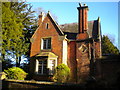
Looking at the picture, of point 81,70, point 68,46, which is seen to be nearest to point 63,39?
point 68,46

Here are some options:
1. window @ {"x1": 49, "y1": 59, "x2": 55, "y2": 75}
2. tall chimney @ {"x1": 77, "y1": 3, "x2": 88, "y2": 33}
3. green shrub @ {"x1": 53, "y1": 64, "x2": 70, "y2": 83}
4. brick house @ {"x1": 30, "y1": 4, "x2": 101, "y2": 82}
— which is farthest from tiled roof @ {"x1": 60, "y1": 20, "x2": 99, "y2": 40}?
green shrub @ {"x1": 53, "y1": 64, "x2": 70, "y2": 83}

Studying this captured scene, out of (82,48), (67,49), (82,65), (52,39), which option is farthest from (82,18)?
(82,65)

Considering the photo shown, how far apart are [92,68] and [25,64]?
1597 cm

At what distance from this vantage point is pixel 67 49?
21.4 m

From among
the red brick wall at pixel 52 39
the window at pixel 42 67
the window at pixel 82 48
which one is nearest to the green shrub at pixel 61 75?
the red brick wall at pixel 52 39

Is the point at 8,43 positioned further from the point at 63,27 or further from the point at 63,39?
the point at 63,27

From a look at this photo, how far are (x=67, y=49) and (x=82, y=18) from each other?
17.6ft

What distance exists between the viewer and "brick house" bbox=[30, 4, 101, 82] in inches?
758

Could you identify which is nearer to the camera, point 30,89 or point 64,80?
point 30,89

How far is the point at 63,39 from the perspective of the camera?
799 inches

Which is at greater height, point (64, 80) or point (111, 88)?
point (111, 88)

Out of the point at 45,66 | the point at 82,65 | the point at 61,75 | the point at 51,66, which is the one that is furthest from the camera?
the point at 45,66

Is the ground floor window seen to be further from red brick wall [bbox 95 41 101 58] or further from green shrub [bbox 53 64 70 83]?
red brick wall [bbox 95 41 101 58]

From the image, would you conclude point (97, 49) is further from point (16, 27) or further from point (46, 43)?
A: point (16, 27)
